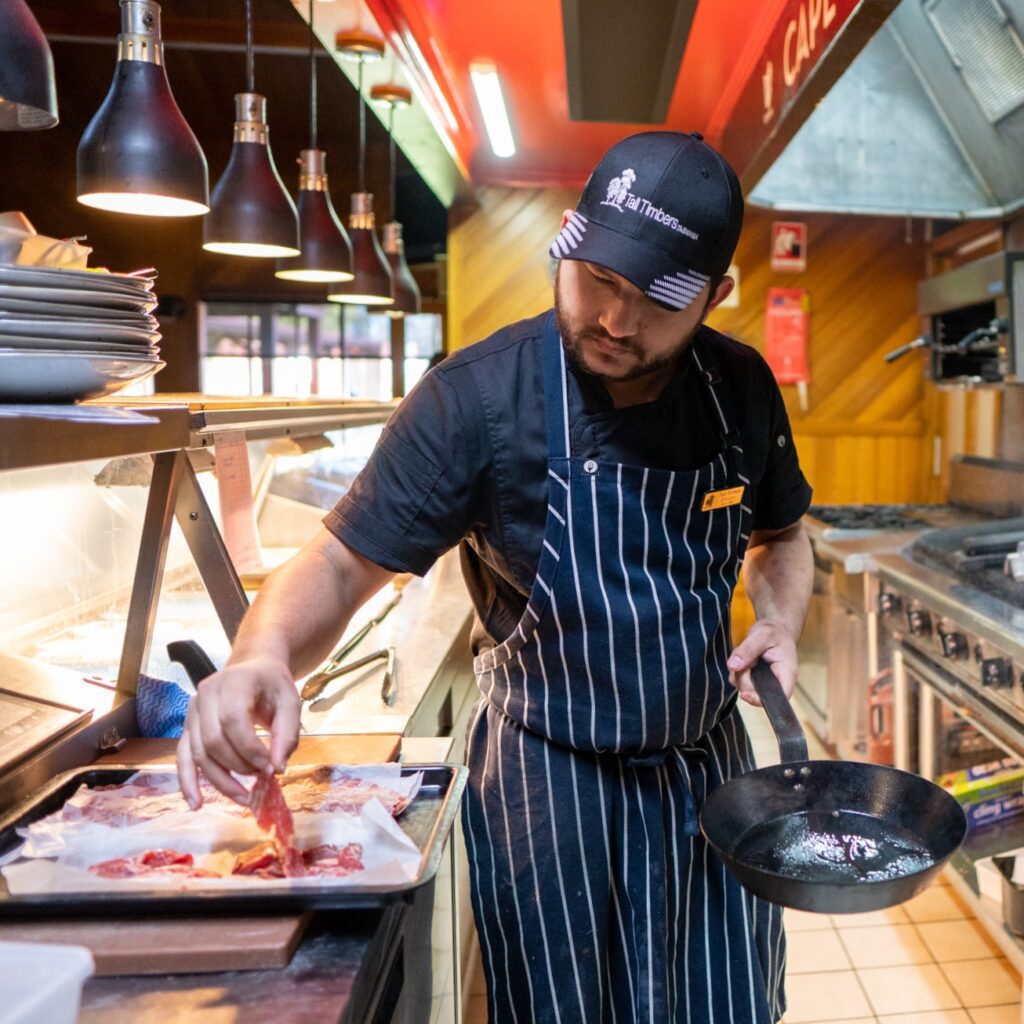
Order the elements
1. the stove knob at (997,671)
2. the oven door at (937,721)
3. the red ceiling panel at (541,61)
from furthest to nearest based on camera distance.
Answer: the red ceiling panel at (541,61)
the oven door at (937,721)
the stove knob at (997,671)

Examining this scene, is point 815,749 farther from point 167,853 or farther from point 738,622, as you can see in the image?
point 167,853

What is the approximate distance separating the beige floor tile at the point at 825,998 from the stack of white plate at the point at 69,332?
247cm

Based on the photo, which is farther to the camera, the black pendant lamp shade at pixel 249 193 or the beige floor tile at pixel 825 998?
the beige floor tile at pixel 825 998

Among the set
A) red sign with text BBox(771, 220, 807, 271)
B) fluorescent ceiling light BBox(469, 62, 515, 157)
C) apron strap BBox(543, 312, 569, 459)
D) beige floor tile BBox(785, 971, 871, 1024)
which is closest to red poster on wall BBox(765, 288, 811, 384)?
red sign with text BBox(771, 220, 807, 271)

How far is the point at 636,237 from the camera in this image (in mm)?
1294

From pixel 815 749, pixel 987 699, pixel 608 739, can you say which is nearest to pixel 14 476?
pixel 608 739

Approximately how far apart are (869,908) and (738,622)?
17.0 feet

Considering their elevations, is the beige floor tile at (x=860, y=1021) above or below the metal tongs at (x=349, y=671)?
below

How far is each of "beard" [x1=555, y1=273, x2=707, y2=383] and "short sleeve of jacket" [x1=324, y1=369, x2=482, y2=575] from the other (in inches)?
6.9

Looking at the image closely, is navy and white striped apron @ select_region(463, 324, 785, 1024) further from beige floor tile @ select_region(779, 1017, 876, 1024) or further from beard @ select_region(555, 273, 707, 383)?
beige floor tile @ select_region(779, 1017, 876, 1024)

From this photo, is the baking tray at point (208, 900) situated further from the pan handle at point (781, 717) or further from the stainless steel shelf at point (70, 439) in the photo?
the pan handle at point (781, 717)

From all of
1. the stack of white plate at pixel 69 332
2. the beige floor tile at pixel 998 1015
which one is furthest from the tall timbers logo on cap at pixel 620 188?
the beige floor tile at pixel 998 1015

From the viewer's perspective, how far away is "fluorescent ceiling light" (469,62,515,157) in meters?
3.91

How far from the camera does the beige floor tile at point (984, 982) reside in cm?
277
